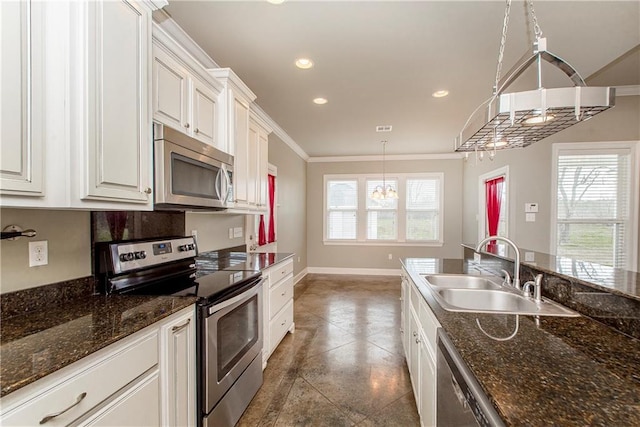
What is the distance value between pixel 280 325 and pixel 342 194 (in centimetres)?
424

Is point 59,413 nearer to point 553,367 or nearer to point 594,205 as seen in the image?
point 553,367

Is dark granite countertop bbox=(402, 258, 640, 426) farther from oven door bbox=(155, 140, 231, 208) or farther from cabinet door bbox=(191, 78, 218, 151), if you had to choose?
cabinet door bbox=(191, 78, 218, 151)

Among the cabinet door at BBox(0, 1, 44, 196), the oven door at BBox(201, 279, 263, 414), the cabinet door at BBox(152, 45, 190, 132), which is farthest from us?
the cabinet door at BBox(152, 45, 190, 132)

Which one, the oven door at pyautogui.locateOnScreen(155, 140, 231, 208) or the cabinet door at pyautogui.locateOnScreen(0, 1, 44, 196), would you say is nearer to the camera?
the cabinet door at pyautogui.locateOnScreen(0, 1, 44, 196)

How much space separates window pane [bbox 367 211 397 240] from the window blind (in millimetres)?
3261

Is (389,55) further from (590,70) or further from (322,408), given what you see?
(322,408)

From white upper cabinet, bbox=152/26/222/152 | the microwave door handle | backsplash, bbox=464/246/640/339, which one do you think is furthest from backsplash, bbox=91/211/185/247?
backsplash, bbox=464/246/640/339

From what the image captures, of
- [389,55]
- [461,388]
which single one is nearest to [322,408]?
[461,388]

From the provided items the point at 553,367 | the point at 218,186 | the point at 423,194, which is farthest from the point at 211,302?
the point at 423,194

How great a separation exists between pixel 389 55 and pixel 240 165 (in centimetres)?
160

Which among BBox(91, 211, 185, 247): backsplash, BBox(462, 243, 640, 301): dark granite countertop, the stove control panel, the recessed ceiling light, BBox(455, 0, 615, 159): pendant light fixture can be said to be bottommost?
BBox(462, 243, 640, 301): dark granite countertop

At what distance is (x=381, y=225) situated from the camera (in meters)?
6.58

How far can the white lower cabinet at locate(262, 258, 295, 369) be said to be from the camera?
2.52 metres

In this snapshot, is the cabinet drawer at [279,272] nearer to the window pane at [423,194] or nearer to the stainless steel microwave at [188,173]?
the stainless steel microwave at [188,173]
